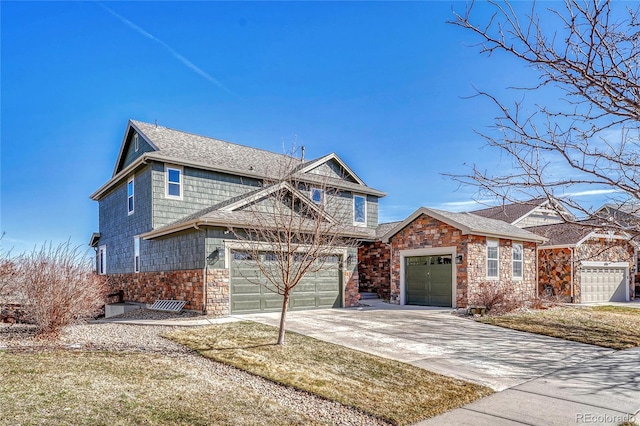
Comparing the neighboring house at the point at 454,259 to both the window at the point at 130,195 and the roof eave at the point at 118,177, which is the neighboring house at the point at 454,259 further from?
the window at the point at 130,195

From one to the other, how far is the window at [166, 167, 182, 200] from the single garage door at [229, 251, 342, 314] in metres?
5.54

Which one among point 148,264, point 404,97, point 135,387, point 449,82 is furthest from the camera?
point 148,264

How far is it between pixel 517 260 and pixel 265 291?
469 inches

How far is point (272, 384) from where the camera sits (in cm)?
638

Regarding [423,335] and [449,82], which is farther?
[423,335]

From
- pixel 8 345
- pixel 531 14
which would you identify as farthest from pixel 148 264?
pixel 531 14

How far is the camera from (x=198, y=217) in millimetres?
14078

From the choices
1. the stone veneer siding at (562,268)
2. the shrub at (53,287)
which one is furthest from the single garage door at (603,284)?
the shrub at (53,287)

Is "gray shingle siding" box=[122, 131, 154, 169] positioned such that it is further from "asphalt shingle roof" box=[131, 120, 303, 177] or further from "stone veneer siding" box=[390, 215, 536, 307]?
"stone veneer siding" box=[390, 215, 536, 307]

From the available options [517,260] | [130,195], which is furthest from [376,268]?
[130,195]

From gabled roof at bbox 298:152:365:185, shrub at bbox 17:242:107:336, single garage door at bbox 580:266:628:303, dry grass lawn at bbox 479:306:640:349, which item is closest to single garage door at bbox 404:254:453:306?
dry grass lawn at bbox 479:306:640:349

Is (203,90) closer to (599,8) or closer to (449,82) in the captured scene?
(449,82)

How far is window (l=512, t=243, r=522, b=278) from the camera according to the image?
1906 cm

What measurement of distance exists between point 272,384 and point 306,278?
9227mm
